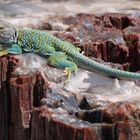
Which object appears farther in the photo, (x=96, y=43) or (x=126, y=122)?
(x=96, y=43)

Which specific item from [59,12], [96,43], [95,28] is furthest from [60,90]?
[59,12]

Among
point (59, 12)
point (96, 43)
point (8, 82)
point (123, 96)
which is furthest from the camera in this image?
point (59, 12)

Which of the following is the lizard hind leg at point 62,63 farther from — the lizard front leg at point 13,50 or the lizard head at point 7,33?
the lizard head at point 7,33

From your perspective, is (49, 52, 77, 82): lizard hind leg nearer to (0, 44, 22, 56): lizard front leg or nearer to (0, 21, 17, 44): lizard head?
(0, 44, 22, 56): lizard front leg

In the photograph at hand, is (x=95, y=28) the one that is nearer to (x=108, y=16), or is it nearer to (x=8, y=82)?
(x=108, y=16)

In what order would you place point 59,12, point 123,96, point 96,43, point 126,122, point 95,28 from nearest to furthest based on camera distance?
point 126,122, point 123,96, point 96,43, point 95,28, point 59,12

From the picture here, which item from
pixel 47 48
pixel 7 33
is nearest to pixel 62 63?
pixel 47 48

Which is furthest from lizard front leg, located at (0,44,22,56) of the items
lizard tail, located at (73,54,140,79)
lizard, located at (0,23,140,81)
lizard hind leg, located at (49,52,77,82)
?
lizard tail, located at (73,54,140,79)

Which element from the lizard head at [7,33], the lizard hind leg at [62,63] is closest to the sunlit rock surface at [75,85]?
the lizard hind leg at [62,63]
